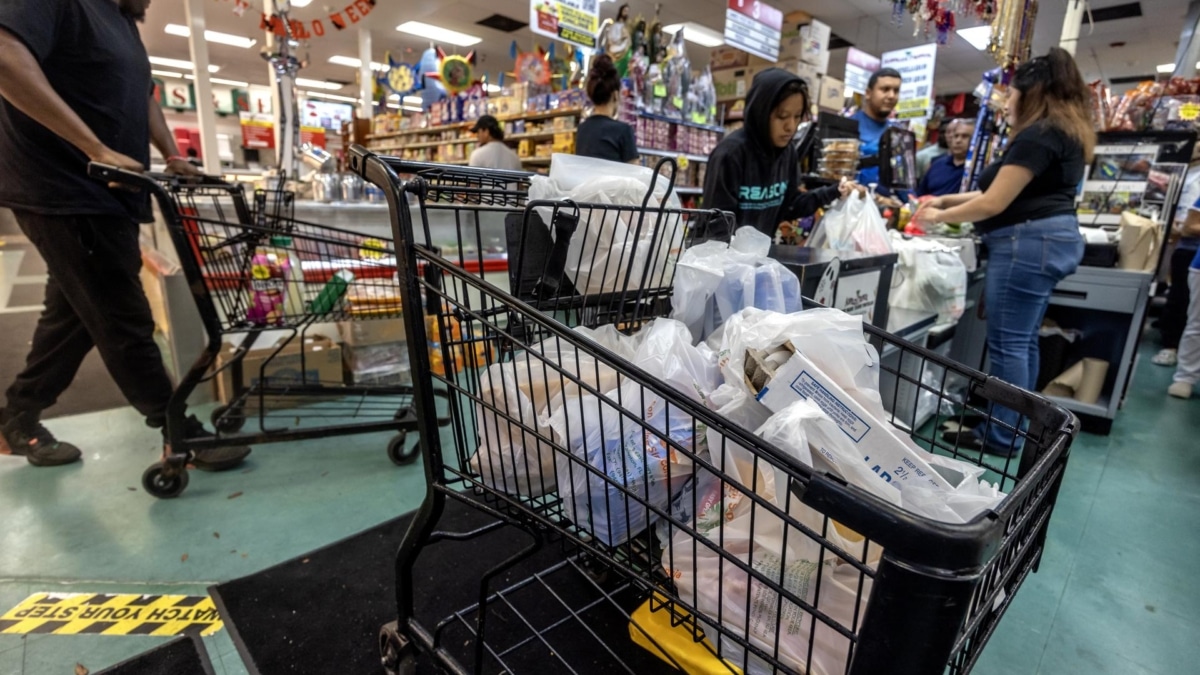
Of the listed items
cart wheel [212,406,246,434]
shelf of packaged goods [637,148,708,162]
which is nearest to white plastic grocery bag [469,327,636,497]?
cart wheel [212,406,246,434]

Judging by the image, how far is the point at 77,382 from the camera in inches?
115

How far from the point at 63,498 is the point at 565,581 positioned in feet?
5.66

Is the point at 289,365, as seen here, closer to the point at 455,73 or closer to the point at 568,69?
the point at 568,69

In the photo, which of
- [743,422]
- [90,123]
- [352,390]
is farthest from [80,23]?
[743,422]

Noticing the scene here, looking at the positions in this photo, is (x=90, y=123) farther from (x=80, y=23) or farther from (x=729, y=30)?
(x=729, y=30)

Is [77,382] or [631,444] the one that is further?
[77,382]

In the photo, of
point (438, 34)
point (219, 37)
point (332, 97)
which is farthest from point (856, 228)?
point (332, 97)

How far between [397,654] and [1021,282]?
2.61m

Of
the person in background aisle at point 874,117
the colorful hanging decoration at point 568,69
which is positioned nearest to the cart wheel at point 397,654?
the person in background aisle at point 874,117

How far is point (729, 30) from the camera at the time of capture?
5215 mm

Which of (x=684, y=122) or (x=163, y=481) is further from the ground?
(x=684, y=122)

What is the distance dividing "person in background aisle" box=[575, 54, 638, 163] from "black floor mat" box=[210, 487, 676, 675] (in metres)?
2.22

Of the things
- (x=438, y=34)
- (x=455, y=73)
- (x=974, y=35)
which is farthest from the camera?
(x=438, y=34)

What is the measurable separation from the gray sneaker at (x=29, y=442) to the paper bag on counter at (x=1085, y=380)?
4.42 metres
